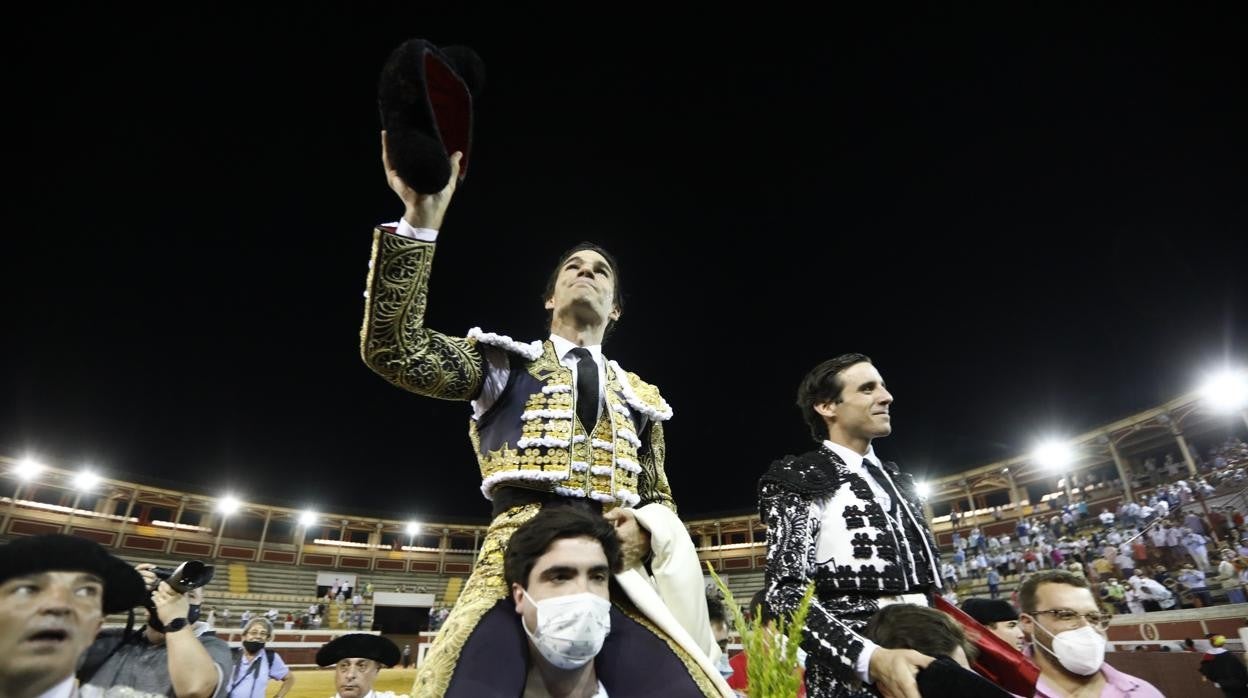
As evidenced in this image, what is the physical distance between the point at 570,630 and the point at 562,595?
106mm

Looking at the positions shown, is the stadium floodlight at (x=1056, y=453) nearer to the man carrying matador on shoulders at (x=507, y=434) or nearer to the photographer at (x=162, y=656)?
the man carrying matador on shoulders at (x=507, y=434)

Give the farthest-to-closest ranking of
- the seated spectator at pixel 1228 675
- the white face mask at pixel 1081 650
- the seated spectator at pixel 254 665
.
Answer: the seated spectator at pixel 254 665 → the seated spectator at pixel 1228 675 → the white face mask at pixel 1081 650

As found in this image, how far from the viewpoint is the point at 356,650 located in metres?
6.37

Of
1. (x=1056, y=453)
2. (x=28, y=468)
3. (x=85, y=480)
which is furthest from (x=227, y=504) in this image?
(x=1056, y=453)

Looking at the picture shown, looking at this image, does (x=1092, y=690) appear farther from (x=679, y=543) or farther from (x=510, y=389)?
(x=510, y=389)

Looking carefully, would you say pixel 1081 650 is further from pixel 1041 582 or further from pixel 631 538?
pixel 631 538

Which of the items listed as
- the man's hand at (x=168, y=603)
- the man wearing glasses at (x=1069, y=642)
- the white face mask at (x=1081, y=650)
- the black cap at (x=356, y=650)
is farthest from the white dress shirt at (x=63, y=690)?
the black cap at (x=356, y=650)

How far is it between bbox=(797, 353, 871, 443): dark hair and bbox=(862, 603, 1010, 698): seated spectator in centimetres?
Answer: 117

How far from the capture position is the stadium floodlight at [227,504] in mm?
32969

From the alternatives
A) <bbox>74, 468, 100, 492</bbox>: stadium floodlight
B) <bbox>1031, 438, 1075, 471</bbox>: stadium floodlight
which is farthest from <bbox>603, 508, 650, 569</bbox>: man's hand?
<bbox>74, 468, 100, 492</bbox>: stadium floodlight

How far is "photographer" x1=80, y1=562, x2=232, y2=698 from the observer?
1.34 meters

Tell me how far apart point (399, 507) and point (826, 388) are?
40.0 meters

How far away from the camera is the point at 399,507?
38.8 metres

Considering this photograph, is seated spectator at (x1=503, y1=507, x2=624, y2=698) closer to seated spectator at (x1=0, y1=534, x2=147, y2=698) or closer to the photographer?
the photographer
